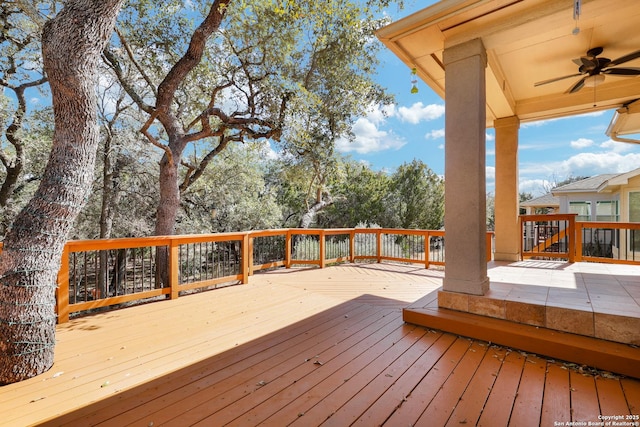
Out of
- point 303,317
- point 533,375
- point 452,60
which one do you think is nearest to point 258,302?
point 303,317

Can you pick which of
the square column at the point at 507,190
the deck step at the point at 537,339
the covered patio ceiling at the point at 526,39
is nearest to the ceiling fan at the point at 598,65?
the covered patio ceiling at the point at 526,39

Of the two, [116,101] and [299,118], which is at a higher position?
[116,101]

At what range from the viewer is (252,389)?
2.01 metres

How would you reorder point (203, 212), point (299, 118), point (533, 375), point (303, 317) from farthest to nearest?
point (203, 212) → point (299, 118) → point (303, 317) → point (533, 375)

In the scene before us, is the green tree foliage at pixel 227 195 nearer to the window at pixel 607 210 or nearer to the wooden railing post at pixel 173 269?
the wooden railing post at pixel 173 269

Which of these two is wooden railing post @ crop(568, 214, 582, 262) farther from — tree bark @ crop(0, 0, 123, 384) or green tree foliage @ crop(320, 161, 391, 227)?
green tree foliage @ crop(320, 161, 391, 227)

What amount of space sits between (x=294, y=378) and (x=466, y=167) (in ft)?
8.48

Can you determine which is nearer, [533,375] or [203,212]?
[533,375]

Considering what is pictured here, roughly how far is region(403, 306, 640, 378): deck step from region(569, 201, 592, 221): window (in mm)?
12090

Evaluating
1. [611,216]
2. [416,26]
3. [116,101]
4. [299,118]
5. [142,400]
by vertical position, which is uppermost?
[116,101]

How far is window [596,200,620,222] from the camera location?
10.7m

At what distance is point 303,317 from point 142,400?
1833 mm

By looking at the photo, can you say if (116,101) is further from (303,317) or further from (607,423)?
(607,423)

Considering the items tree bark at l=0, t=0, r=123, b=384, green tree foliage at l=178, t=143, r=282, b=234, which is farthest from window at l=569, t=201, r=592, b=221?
tree bark at l=0, t=0, r=123, b=384
